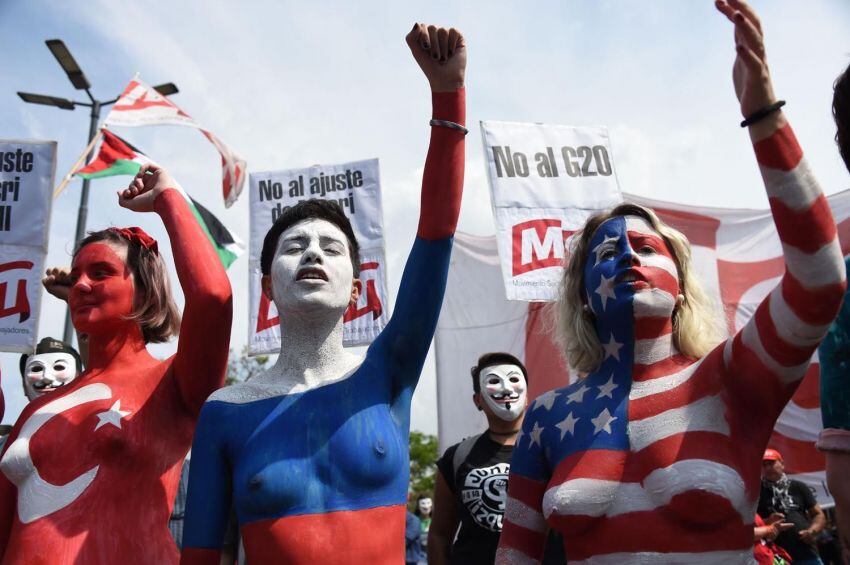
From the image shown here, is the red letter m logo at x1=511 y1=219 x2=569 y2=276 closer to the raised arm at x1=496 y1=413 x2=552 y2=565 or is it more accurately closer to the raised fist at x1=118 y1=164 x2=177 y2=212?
the raised fist at x1=118 y1=164 x2=177 y2=212

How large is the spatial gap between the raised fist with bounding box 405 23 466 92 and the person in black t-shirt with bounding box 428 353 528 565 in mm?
1952

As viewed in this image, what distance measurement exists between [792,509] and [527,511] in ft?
13.9

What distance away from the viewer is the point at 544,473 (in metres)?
2.43

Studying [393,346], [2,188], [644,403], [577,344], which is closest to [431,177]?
[393,346]

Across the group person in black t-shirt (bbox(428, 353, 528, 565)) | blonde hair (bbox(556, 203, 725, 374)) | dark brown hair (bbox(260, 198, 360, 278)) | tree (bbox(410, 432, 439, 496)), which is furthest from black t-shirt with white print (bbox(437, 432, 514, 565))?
tree (bbox(410, 432, 439, 496))

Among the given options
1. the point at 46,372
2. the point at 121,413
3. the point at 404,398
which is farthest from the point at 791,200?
the point at 46,372

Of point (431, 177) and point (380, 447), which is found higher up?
point (431, 177)

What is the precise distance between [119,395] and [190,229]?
2.15 ft

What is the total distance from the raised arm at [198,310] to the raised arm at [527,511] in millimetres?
1134

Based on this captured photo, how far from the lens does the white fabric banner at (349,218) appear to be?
243 inches

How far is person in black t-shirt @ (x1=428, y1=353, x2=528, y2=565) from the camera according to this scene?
12.6 ft

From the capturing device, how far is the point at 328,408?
240 centimetres

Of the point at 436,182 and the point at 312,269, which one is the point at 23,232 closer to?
the point at 312,269

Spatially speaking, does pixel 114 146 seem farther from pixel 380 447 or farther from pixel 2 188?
pixel 380 447
